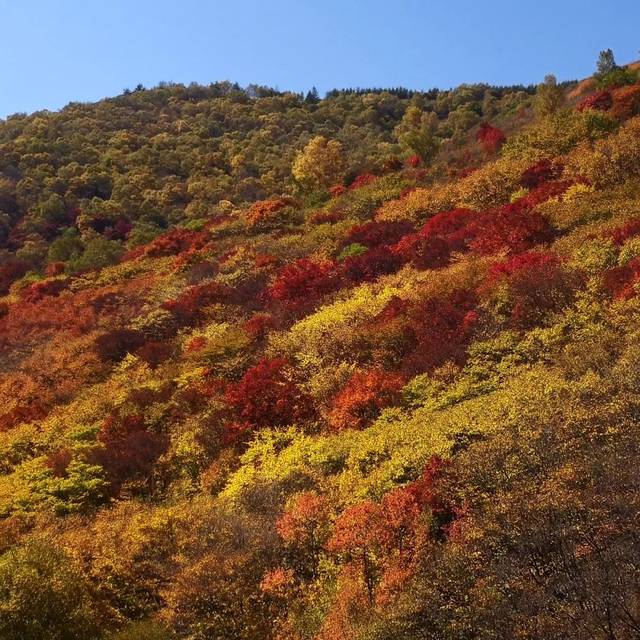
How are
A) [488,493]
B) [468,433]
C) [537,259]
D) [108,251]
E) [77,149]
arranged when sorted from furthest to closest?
[77,149] < [108,251] < [537,259] < [468,433] < [488,493]

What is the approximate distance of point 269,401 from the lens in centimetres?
2245

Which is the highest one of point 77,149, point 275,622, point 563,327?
point 77,149

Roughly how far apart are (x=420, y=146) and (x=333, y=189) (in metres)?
7.24

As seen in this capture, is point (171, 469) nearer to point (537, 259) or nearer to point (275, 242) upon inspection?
point (537, 259)

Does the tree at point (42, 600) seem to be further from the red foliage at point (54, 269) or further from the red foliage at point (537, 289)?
the red foliage at point (54, 269)

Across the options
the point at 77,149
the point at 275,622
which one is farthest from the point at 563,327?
the point at 77,149

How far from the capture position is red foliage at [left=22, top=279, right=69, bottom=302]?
44281mm

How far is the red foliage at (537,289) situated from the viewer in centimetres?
2209

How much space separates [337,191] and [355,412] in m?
34.4

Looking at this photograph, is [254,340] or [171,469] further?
[254,340]

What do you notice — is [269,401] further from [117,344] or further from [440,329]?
[117,344]

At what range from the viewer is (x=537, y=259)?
25609mm

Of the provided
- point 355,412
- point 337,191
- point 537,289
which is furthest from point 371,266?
point 337,191

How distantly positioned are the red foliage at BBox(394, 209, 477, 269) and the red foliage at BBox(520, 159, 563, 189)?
140 inches
